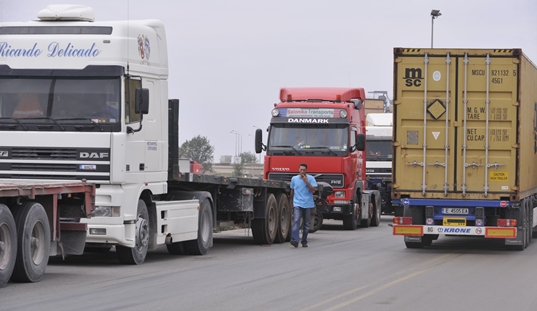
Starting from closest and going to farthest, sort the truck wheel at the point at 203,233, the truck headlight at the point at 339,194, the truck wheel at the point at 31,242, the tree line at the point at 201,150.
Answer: the truck wheel at the point at 31,242 < the truck wheel at the point at 203,233 < the truck headlight at the point at 339,194 < the tree line at the point at 201,150

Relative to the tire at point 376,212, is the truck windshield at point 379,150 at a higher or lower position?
higher

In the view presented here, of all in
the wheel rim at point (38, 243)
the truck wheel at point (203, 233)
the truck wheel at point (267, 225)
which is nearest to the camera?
the wheel rim at point (38, 243)

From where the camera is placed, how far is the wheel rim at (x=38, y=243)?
42.3 ft

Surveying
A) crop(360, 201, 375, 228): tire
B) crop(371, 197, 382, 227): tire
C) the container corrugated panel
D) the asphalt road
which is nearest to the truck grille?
the asphalt road

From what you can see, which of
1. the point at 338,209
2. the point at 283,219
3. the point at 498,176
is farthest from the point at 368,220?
the point at 498,176

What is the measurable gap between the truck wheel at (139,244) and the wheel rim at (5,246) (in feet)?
9.96

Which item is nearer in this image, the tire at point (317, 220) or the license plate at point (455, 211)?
the license plate at point (455, 211)

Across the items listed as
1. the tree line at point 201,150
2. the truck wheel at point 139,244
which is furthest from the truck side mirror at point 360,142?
the tree line at point 201,150

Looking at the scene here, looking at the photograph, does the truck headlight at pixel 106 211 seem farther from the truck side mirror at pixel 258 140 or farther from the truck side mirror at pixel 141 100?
the truck side mirror at pixel 258 140

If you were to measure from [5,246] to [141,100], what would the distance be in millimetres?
3394

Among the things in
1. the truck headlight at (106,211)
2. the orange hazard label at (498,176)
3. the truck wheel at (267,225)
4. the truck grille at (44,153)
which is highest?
the truck grille at (44,153)

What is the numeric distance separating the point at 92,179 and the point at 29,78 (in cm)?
182

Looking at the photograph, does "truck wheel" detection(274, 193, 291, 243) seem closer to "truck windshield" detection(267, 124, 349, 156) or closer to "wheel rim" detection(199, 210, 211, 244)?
"truck windshield" detection(267, 124, 349, 156)

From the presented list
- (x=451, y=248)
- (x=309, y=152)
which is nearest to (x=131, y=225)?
(x=451, y=248)
